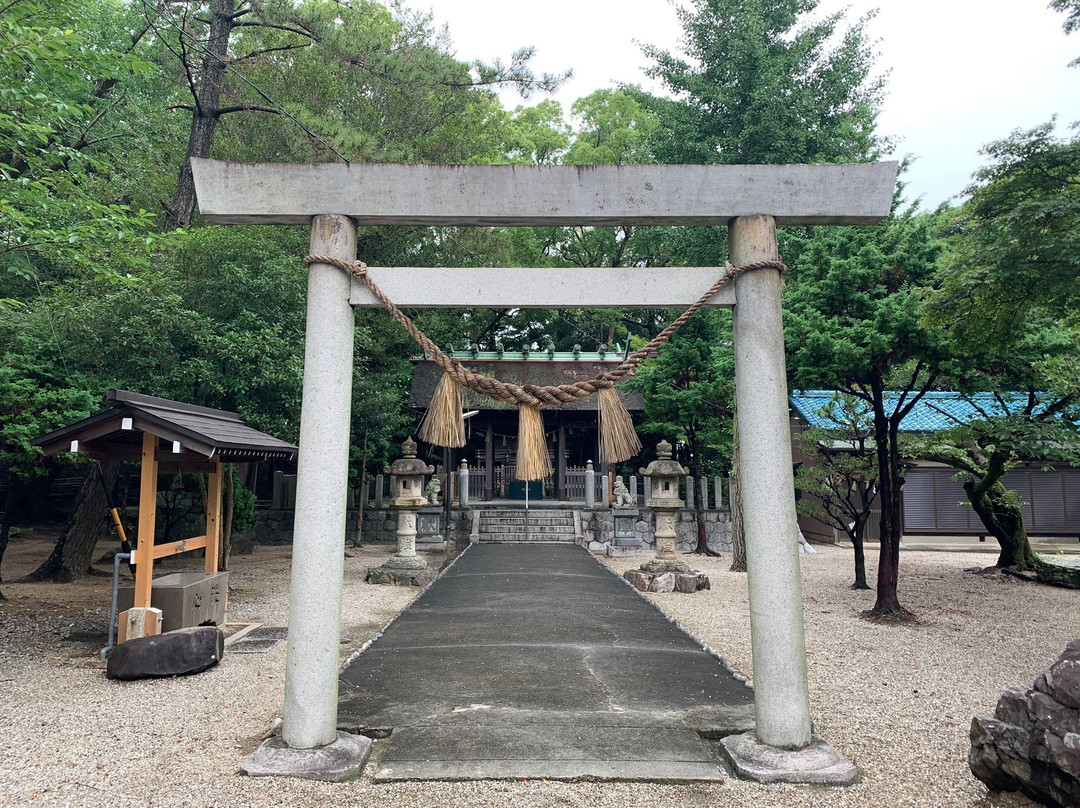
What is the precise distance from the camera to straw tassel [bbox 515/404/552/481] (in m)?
3.82

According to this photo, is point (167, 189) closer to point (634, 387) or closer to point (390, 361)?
point (390, 361)

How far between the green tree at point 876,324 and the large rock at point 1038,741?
4914 millimetres

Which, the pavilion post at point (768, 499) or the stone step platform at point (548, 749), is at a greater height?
the pavilion post at point (768, 499)

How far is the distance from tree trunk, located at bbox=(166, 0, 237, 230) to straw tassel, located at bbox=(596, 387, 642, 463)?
9.66 metres

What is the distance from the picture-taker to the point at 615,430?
4.03 metres

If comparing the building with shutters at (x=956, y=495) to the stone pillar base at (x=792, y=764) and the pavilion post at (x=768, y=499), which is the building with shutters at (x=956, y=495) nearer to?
the pavilion post at (x=768, y=499)

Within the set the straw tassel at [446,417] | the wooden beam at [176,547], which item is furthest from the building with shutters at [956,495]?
the straw tassel at [446,417]

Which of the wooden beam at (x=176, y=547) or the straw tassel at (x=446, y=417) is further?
the wooden beam at (x=176, y=547)

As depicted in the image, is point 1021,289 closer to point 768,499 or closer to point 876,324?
point 876,324

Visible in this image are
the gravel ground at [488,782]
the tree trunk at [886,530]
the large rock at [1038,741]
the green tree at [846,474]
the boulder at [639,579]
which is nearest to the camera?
the large rock at [1038,741]

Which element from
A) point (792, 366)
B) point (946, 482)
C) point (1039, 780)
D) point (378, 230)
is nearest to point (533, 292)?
point (1039, 780)

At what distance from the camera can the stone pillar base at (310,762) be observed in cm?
354

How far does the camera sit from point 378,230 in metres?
15.0

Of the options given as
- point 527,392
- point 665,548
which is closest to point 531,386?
point 527,392
